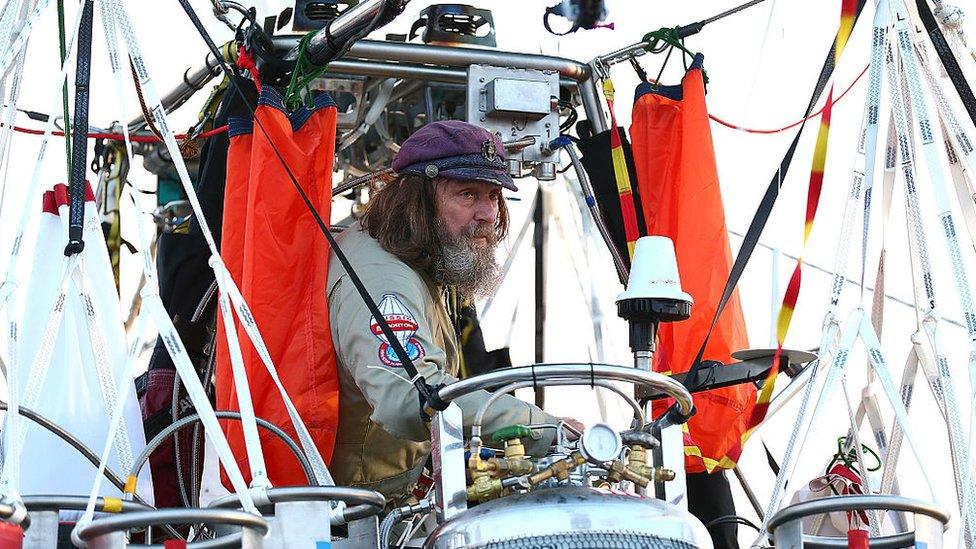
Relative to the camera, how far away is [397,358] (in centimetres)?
374

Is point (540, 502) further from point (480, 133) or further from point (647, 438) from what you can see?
point (480, 133)

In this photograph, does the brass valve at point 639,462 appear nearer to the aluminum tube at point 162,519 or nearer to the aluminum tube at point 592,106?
the aluminum tube at point 162,519

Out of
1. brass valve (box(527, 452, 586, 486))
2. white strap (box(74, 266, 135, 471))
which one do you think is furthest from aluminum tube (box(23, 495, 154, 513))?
brass valve (box(527, 452, 586, 486))

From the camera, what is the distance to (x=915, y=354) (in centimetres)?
407

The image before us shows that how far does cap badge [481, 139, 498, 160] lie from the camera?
4258 millimetres

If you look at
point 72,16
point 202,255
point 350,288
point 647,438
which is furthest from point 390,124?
point 647,438

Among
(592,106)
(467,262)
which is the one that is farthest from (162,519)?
(592,106)

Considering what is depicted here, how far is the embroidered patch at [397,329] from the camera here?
3.74 m

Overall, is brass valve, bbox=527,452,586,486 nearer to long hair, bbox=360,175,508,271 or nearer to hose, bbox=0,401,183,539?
hose, bbox=0,401,183,539

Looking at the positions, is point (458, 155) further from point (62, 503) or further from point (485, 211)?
point (62, 503)

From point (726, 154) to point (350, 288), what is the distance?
90.8 inches

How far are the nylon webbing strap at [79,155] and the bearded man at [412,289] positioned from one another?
767 mm

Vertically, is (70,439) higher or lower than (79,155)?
lower

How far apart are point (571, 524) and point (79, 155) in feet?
4.23
